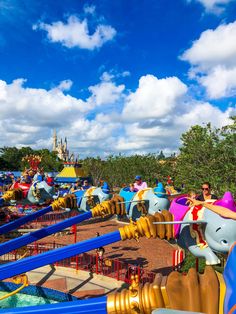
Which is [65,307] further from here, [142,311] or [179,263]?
[179,263]

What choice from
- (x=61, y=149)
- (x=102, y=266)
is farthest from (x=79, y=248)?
(x=61, y=149)

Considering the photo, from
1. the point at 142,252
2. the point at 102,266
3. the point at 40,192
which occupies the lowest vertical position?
the point at 142,252

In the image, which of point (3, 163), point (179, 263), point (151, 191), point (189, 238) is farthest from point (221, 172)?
point (3, 163)

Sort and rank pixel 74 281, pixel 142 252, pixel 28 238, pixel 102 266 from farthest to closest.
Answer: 1. pixel 142 252
2. pixel 102 266
3. pixel 74 281
4. pixel 28 238

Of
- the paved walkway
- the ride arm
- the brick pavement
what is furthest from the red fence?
the ride arm

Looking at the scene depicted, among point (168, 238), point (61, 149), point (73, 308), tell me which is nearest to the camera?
point (73, 308)

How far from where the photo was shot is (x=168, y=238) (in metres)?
5.43

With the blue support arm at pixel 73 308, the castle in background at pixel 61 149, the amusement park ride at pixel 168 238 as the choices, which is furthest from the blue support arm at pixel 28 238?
the castle in background at pixel 61 149

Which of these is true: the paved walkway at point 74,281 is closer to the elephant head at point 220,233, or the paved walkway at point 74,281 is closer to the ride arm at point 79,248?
the ride arm at point 79,248

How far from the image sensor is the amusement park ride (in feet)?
8.04

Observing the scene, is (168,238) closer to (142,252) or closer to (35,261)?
(35,261)

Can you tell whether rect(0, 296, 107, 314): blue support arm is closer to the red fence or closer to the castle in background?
the red fence

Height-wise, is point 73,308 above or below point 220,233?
below

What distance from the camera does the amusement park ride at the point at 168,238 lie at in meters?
2.45
